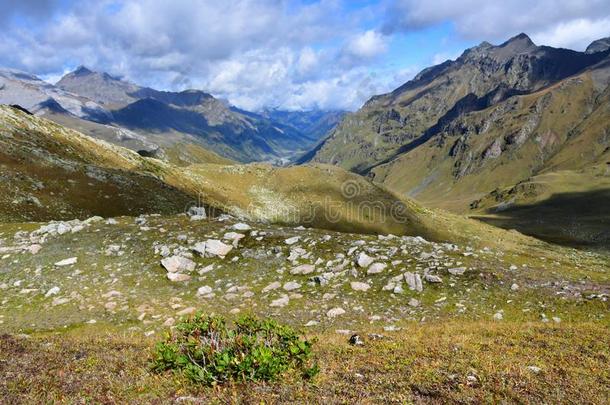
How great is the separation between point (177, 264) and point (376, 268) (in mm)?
11495

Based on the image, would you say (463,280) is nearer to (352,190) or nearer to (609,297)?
(609,297)

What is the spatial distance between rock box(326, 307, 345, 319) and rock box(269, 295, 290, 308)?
7.81 feet

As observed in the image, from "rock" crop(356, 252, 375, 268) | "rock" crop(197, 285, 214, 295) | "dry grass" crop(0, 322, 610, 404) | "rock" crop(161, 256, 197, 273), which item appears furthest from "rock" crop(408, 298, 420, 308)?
"rock" crop(161, 256, 197, 273)

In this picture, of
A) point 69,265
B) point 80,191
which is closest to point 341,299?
point 69,265

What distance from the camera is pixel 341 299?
66.0 feet

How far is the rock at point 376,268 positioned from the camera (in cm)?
2227

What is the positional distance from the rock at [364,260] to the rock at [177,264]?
382 inches

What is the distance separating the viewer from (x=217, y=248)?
25516 millimetres

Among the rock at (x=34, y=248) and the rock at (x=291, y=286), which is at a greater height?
the rock at (x=34, y=248)

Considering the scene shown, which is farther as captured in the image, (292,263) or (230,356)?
(292,263)

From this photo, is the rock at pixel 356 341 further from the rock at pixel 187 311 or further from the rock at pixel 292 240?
the rock at pixel 292 240

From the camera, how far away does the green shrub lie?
977 cm

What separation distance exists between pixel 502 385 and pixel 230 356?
6.71m

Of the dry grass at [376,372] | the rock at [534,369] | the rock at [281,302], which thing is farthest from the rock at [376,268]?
the rock at [534,369]
